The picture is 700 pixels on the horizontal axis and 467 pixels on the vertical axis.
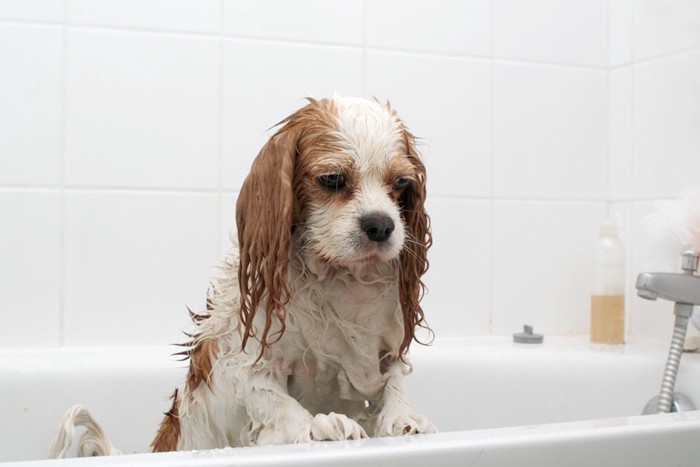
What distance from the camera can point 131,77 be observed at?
5.68ft

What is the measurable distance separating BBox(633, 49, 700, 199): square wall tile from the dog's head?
113 cm

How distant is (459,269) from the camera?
1.96 metres

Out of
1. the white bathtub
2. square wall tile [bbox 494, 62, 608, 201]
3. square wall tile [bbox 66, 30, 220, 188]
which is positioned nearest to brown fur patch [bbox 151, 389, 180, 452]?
the white bathtub

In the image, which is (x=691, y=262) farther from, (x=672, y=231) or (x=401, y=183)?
(x=401, y=183)

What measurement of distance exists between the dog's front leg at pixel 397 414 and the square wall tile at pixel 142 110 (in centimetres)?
91

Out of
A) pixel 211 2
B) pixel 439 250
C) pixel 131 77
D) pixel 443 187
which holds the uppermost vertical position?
pixel 211 2

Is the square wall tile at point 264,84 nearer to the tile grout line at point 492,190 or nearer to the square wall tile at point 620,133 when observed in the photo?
the tile grout line at point 492,190

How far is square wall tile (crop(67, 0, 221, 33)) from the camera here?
170 centimetres

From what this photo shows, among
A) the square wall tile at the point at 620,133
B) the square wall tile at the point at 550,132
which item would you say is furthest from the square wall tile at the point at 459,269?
the square wall tile at the point at 620,133

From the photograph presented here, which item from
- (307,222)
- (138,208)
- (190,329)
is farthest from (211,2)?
(307,222)

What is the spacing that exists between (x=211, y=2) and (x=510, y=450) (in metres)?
1.35

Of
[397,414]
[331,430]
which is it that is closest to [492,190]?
[397,414]

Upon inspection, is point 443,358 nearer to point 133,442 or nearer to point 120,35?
point 133,442

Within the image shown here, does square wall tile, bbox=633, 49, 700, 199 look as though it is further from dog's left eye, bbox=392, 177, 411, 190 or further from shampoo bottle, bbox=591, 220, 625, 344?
dog's left eye, bbox=392, 177, 411, 190
